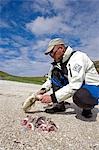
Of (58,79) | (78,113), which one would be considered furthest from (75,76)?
(78,113)

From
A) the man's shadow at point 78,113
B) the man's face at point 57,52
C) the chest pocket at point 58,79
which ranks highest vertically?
the man's face at point 57,52

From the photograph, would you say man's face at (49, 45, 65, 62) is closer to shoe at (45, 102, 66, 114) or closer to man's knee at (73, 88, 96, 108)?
man's knee at (73, 88, 96, 108)

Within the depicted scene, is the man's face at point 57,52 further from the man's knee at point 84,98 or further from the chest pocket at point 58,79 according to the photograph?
the man's knee at point 84,98

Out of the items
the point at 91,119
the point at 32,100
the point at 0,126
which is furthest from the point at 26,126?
the point at 91,119

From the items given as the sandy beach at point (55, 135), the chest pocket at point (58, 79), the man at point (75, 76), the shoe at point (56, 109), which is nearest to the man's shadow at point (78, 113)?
the sandy beach at point (55, 135)

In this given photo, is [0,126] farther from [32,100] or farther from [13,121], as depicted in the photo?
[32,100]

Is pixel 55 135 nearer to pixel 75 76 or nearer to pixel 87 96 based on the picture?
pixel 75 76

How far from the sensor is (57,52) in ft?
23.6

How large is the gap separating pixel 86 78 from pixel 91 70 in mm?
225

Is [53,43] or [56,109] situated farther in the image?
[56,109]

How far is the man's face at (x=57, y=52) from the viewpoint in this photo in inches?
282

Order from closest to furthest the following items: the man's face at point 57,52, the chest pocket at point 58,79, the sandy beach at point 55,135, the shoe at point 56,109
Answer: the sandy beach at point 55,135 → the man's face at point 57,52 → the chest pocket at point 58,79 → the shoe at point 56,109

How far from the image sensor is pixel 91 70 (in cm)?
736

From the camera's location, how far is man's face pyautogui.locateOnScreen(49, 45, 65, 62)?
716 cm
